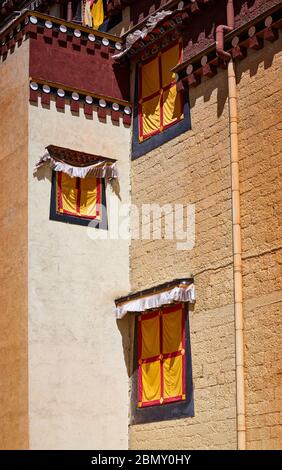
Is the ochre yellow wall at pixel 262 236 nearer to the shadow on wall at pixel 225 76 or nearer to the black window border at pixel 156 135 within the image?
the shadow on wall at pixel 225 76

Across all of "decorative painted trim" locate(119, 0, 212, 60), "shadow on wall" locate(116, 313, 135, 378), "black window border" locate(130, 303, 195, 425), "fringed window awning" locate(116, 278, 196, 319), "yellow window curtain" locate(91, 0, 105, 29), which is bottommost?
"black window border" locate(130, 303, 195, 425)

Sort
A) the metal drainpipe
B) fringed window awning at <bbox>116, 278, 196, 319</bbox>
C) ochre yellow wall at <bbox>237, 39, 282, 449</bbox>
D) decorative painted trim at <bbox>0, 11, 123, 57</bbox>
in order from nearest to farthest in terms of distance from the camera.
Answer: ochre yellow wall at <bbox>237, 39, 282, 449</bbox> < the metal drainpipe < fringed window awning at <bbox>116, 278, 196, 319</bbox> < decorative painted trim at <bbox>0, 11, 123, 57</bbox>

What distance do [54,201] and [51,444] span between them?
414 centimetres

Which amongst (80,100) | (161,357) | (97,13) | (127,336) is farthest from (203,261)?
(97,13)

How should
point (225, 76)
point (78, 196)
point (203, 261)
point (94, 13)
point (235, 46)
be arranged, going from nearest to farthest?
point (235, 46), point (203, 261), point (225, 76), point (78, 196), point (94, 13)

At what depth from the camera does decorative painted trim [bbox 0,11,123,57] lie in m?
18.5

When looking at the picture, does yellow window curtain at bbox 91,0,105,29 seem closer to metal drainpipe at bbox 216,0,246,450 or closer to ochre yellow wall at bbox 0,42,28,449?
ochre yellow wall at bbox 0,42,28,449

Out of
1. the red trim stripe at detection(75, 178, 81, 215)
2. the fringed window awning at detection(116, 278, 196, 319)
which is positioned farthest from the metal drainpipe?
the red trim stripe at detection(75, 178, 81, 215)

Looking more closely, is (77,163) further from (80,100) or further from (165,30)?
(165,30)

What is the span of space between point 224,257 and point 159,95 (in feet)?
12.2

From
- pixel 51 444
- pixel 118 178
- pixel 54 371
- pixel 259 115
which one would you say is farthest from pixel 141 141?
pixel 51 444

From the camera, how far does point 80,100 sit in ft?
61.6

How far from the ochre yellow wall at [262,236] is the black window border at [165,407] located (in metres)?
1.40

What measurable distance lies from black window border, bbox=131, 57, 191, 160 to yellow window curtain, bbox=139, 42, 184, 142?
8 cm
